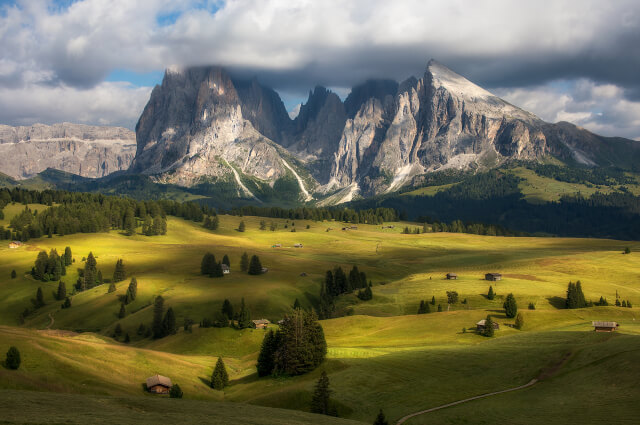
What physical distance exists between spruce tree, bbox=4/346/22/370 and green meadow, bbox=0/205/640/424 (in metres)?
0.92

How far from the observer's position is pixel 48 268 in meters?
155

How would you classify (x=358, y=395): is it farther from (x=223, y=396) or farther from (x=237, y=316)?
(x=237, y=316)

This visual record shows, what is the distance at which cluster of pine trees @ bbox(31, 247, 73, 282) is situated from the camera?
15150cm

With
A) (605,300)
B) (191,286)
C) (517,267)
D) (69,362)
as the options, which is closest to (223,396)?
(69,362)

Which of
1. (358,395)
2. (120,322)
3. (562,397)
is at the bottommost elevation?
(120,322)

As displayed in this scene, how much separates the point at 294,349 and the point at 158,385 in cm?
1883

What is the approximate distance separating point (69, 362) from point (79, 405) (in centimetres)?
2614

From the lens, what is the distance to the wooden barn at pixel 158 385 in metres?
58.5

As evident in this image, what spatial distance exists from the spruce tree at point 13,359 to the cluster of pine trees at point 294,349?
31.1 meters

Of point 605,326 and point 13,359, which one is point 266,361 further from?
point 605,326

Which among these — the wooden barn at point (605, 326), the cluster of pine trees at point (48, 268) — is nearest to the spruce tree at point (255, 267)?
the cluster of pine trees at point (48, 268)

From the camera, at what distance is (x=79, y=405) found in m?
35.8

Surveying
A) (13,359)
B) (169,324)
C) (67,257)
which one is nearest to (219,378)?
(13,359)

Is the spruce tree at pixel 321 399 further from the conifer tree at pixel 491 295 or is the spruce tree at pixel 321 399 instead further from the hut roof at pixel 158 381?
the conifer tree at pixel 491 295
